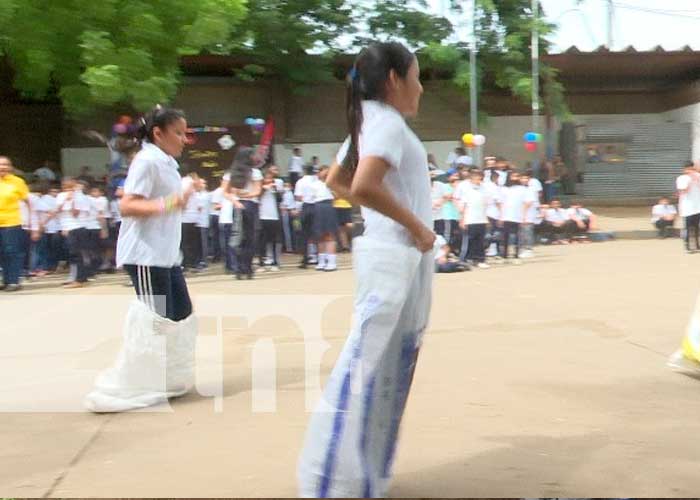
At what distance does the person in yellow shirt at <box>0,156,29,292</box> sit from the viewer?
12.9 metres

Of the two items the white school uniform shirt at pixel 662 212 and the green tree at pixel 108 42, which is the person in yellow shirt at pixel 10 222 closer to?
the green tree at pixel 108 42

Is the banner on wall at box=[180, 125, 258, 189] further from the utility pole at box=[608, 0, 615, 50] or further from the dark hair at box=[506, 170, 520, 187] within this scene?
the utility pole at box=[608, 0, 615, 50]

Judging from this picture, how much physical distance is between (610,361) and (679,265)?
8.68 m

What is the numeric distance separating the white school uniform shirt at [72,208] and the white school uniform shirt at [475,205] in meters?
6.08

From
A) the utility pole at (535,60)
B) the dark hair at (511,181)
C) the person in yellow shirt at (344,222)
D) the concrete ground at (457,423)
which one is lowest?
the concrete ground at (457,423)

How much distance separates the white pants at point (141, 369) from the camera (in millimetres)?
5395

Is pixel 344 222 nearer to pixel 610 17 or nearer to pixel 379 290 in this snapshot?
pixel 379 290

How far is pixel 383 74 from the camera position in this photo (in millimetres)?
3502

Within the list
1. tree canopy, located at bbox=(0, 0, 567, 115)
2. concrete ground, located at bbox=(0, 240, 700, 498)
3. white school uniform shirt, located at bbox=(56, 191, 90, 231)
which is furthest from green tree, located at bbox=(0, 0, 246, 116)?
concrete ground, located at bbox=(0, 240, 700, 498)

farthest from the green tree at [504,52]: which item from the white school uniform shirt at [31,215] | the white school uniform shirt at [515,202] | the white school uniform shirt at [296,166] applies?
the white school uniform shirt at [31,215]

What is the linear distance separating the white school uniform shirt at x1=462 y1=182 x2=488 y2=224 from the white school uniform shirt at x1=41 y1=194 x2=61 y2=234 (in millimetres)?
6726

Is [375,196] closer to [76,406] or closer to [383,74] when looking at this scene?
[383,74]

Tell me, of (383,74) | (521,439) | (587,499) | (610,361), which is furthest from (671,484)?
(610,361)

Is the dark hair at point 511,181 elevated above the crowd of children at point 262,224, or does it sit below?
above
